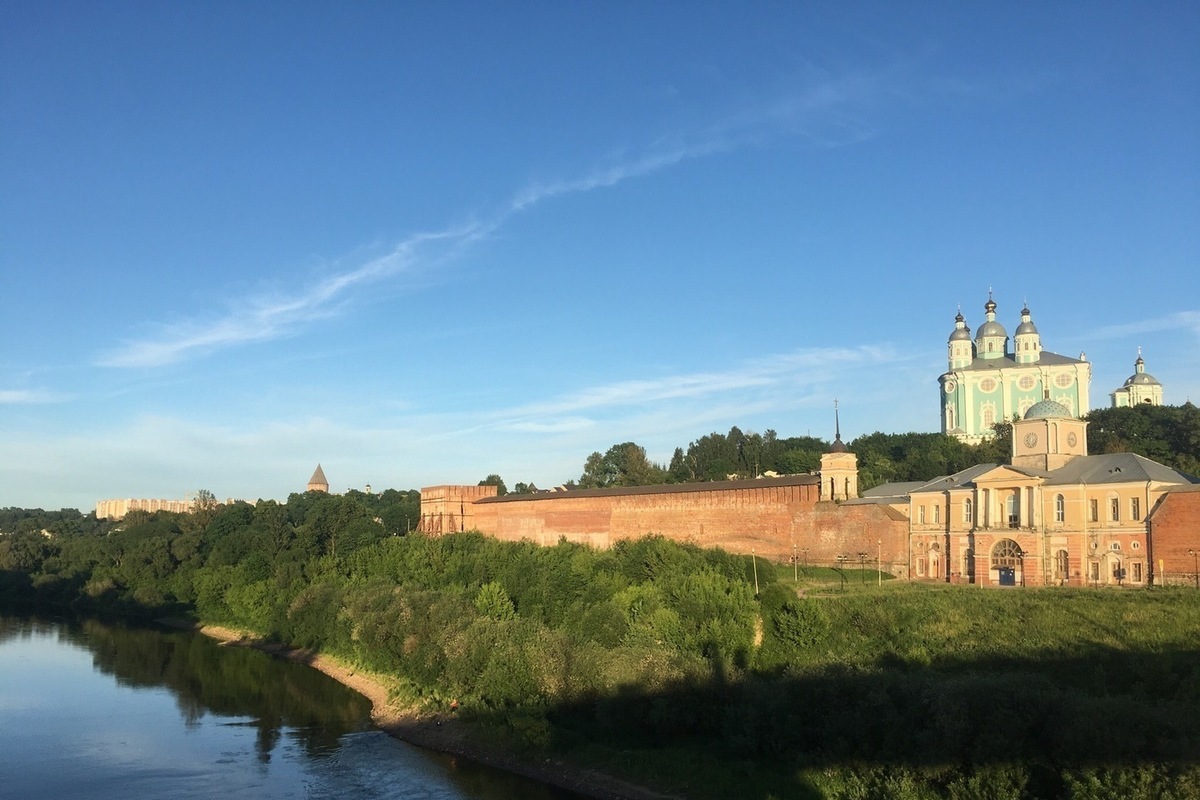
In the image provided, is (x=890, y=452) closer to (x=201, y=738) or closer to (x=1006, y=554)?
(x=1006, y=554)

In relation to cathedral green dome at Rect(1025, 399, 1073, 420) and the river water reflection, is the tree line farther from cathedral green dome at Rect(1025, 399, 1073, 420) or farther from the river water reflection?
the river water reflection

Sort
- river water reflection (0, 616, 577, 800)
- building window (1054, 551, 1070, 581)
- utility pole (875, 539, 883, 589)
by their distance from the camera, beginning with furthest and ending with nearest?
utility pole (875, 539, 883, 589) → building window (1054, 551, 1070, 581) → river water reflection (0, 616, 577, 800)

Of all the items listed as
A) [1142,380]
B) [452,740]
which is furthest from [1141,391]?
[452,740]

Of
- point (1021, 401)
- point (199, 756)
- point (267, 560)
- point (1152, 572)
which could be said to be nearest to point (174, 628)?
point (267, 560)

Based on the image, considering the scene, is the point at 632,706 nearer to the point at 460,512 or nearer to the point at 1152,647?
the point at 1152,647

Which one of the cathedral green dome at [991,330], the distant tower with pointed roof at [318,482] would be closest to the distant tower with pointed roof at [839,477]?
the cathedral green dome at [991,330]

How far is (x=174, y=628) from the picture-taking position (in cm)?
3997

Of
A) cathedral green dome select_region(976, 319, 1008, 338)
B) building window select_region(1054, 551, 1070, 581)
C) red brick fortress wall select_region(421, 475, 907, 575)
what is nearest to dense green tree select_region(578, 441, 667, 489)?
red brick fortress wall select_region(421, 475, 907, 575)

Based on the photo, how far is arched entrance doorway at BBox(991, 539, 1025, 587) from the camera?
26844 mm

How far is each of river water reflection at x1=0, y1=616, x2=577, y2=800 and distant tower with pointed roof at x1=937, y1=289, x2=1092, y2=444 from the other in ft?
132

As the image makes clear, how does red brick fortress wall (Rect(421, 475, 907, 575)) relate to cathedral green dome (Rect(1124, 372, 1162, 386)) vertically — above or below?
below

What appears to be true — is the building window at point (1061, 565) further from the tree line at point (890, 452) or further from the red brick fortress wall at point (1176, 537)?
the tree line at point (890, 452)

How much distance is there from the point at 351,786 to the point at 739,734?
6642 mm

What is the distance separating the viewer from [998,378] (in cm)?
5638
